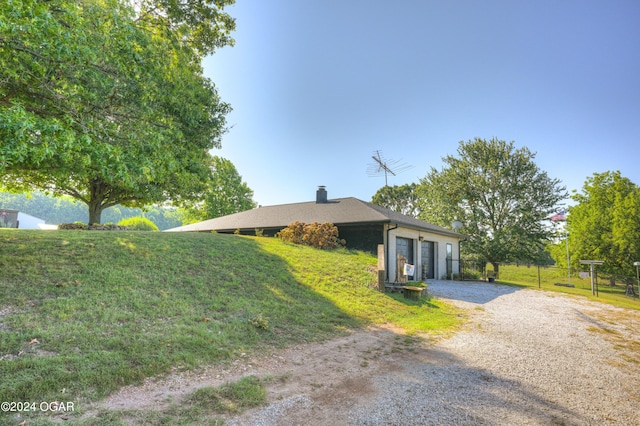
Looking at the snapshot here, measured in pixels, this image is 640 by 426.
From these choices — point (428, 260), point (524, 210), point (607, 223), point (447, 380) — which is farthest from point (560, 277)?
point (447, 380)

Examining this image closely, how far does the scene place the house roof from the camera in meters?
15.0

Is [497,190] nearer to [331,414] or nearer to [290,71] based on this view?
[290,71]

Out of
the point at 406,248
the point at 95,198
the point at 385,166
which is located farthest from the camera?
the point at 406,248

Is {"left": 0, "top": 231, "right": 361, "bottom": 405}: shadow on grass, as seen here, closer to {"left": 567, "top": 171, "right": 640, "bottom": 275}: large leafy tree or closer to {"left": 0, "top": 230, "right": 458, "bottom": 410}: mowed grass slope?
{"left": 0, "top": 230, "right": 458, "bottom": 410}: mowed grass slope

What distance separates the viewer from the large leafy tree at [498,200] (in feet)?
81.0

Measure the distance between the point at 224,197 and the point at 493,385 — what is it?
3383 cm

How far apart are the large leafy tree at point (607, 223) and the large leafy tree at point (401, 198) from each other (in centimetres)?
1653

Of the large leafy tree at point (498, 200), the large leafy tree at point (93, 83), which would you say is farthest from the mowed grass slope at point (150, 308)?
the large leafy tree at point (498, 200)

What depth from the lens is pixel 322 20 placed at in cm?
1221

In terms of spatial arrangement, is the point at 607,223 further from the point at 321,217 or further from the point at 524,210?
the point at 321,217

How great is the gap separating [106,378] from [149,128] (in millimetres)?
5128

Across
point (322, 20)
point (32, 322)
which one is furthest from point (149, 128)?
point (322, 20)

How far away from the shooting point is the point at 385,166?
13.9 m

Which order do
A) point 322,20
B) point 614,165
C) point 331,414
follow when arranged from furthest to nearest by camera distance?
point 614,165 < point 322,20 < point 331,414
